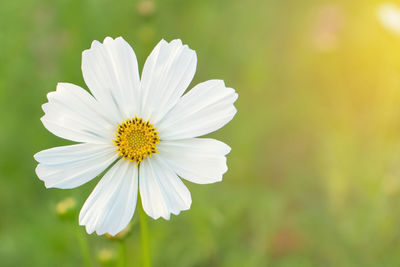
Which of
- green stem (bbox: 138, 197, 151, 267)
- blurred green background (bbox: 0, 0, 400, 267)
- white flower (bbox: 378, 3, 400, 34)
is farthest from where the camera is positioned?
white flower (bbox: 378, 3, 400, 34)

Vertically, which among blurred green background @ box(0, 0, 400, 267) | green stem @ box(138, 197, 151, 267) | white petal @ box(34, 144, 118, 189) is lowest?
green stem @ box(138, 197, 151, 267)

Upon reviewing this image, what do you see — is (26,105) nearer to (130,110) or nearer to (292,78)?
(292,78)

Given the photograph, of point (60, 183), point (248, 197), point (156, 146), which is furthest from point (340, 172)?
point (60, 183)

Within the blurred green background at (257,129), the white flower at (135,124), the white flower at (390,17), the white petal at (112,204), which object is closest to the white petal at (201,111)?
the white flower at (135,124)

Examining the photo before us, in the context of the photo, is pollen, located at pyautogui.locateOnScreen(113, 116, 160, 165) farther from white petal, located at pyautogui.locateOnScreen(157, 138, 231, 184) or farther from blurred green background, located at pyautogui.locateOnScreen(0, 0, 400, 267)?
blurred green background, located at pyautogui.locateOnScreen(0, 0, 400, 267)

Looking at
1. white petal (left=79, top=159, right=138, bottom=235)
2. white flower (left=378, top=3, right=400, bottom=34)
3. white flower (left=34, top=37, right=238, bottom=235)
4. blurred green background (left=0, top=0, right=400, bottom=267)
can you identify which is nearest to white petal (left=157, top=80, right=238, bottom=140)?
white flower (left=34, top=37, right=238, bottom=235)

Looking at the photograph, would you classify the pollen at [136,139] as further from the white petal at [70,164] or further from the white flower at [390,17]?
the white flower at [390,17]

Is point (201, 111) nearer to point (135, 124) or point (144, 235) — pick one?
point (135, 124)
